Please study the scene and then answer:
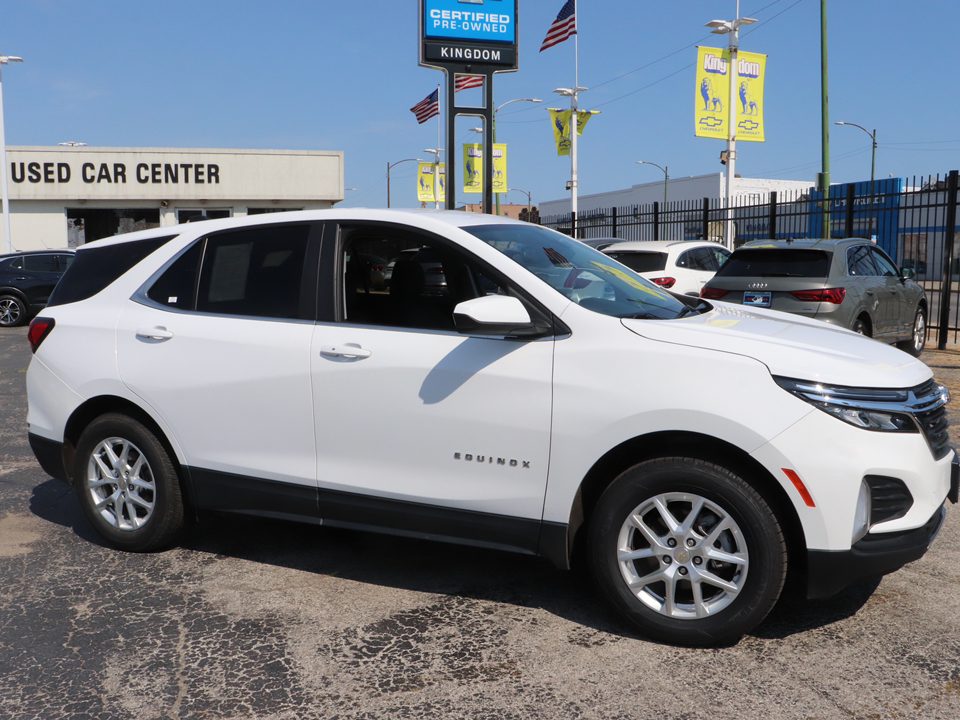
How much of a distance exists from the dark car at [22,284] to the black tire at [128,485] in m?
16.2

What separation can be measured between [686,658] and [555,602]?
0.74 metres

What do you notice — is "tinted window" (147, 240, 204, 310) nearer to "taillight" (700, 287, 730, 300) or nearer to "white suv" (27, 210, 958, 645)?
"white suv" (27, 210, 958, 645)

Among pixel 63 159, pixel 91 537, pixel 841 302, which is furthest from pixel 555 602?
pixel 63 159

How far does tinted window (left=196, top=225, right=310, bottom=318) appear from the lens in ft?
14.0

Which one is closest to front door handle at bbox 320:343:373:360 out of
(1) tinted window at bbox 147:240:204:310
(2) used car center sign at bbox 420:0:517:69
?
(1) tinted window at bbox 147:240:204:310

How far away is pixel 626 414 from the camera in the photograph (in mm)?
3443

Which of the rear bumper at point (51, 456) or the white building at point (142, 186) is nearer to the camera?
the rear bumper at point (51, 456)

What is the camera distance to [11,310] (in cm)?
1928

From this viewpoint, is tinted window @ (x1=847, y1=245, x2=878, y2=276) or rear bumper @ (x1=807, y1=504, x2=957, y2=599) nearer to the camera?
rear bumper @ (x1=807, y1=504, x2=957, y2=599)

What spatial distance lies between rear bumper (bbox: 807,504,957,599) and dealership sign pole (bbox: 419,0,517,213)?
39.8 feet

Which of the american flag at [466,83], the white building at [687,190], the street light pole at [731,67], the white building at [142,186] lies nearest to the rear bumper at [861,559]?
the street light pole at [731,67]

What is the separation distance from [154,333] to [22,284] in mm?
16993

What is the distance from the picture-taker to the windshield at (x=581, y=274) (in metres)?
3.87

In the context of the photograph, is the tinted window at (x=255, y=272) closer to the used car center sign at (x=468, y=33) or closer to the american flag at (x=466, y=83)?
the used car center sign at (x=468, y=33)
